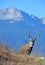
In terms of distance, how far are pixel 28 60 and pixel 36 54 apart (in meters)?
3.52

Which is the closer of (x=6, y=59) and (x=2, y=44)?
(x=6, y=59)

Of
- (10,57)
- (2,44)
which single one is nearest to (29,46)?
(2,44)

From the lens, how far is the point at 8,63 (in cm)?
1213

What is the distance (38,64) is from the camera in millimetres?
13398

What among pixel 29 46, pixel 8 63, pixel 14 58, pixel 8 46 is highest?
pixel 29 46

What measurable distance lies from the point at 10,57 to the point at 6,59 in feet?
1.94

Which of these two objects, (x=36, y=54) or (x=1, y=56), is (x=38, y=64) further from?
(x=36, y=54)

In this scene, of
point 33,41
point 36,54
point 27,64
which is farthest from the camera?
point 33,41

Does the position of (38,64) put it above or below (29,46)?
below

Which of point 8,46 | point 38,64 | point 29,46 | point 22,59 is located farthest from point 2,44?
point 29,46

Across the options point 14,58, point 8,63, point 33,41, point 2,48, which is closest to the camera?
point 8,63

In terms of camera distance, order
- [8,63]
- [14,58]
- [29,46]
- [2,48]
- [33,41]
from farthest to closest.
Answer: [33,41] → [29,46] → [2,48] → [14,58] → [8,63]

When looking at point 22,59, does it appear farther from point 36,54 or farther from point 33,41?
point 33,41

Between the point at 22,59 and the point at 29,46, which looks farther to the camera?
the point at 29,46
